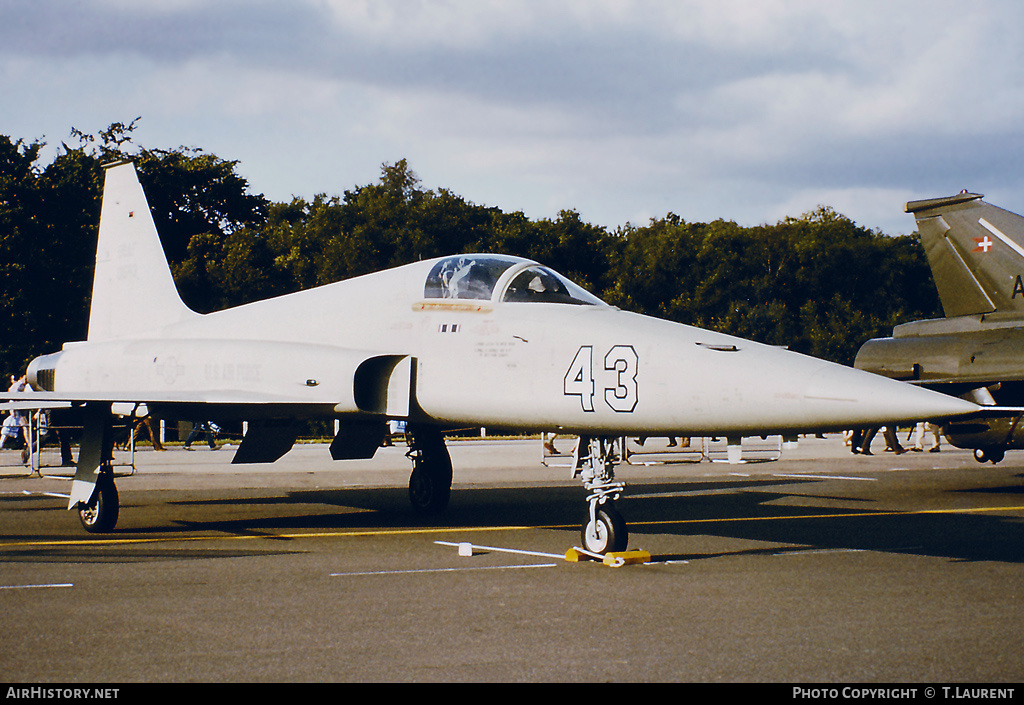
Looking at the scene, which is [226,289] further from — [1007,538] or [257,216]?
[1007,538]

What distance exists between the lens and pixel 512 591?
713 centimetres

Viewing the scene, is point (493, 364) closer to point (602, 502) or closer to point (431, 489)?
point (602, 502)

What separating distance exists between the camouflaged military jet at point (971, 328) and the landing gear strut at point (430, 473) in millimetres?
7635

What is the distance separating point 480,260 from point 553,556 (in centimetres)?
304

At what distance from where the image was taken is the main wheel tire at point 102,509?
10.8 metres

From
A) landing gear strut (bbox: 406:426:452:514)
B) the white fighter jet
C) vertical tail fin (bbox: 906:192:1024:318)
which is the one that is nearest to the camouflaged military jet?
vertical tail fin (bbox: 906:192:1024:318)

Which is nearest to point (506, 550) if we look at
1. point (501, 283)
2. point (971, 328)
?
point (501, 283)

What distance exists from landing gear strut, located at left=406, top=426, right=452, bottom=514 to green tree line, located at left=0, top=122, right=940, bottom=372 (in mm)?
28114

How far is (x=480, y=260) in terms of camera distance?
32.6 feet

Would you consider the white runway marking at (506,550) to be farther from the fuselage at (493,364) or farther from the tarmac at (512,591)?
the fuselage at (493,364)

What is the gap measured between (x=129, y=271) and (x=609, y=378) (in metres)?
8.45

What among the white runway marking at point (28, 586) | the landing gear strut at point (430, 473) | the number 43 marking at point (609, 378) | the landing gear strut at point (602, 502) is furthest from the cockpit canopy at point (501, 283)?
the white runway marking at point (28, 586)
